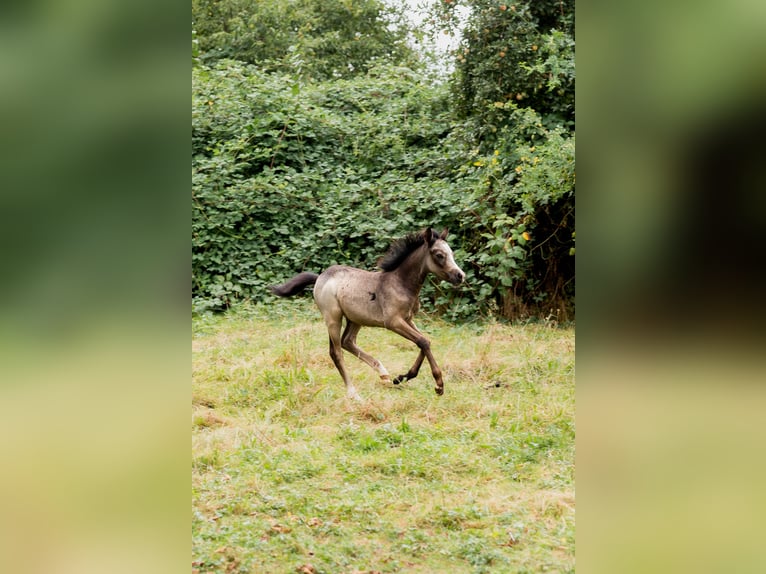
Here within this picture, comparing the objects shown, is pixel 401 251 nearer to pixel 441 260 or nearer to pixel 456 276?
pixel 441 260

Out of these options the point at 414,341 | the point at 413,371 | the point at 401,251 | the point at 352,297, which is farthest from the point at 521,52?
the point at 413,371

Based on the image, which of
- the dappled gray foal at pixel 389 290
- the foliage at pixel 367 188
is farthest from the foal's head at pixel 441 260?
the foliage at pixel 367 188

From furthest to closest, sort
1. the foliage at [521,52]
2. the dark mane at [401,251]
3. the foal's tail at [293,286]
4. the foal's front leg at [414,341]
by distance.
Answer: the foliage at [521,52], the foal's tail at [293,286], the dark mane at [401,251], the foal's front leg at [414,341]

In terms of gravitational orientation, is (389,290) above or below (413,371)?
above

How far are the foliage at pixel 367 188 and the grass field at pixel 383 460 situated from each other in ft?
5.59

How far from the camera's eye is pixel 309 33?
697 inches

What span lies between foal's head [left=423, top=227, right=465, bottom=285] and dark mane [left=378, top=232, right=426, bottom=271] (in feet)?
0.38

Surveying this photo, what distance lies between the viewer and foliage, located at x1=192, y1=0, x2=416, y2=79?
16.7 metres

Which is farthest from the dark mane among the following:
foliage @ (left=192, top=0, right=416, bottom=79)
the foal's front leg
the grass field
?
foliage @ (left=192, top=0, right=416, bottom=79)

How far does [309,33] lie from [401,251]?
40.8 ft

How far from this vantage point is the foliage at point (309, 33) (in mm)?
16703

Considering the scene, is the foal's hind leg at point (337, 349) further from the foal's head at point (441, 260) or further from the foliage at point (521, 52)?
the foliage at point (521, 52)
